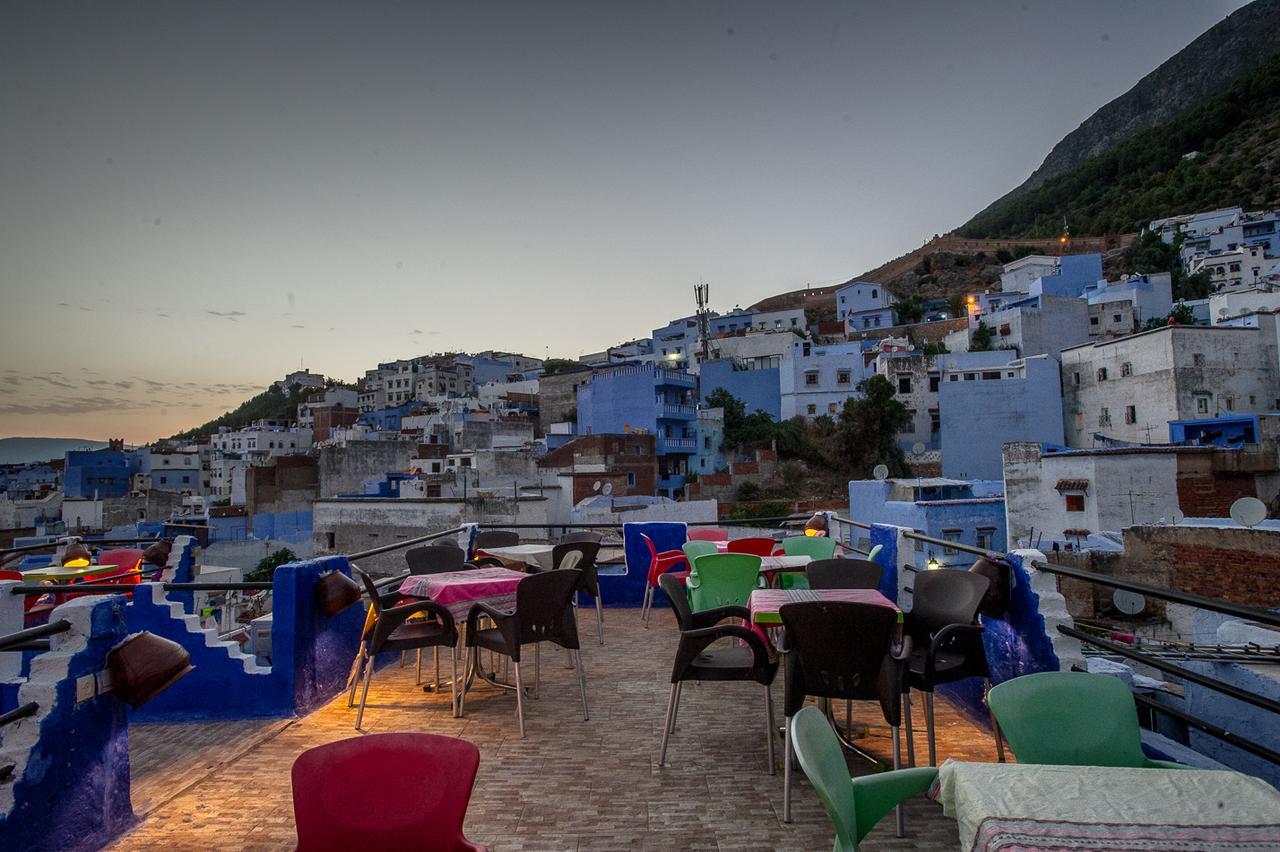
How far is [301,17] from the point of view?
13.1 m

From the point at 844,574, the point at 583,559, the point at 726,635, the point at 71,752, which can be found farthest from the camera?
the point at 583,559

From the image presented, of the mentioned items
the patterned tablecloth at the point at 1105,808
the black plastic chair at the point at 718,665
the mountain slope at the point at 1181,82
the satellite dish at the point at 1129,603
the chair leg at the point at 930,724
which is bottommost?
the satellite dish at the point at 1129,603

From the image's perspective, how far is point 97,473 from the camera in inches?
2062

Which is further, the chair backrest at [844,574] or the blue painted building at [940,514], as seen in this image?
the blue painted building at [940,514]

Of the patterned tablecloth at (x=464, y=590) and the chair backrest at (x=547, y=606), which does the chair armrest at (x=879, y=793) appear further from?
the patterned tablecloth at (x=464, y=590)

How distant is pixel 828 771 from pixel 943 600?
2928 millimetres

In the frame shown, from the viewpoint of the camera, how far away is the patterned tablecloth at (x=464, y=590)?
515cm

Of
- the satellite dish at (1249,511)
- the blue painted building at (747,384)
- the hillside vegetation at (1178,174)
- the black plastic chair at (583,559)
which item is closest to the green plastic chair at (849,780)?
the black plastic chair at (583,559)

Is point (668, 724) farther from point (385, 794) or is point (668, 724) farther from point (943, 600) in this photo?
point (385, 794)

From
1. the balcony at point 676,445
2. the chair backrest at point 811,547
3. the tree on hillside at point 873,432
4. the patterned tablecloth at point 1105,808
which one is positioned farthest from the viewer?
the balcony at point 676,445

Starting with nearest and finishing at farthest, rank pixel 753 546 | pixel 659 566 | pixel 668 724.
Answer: pixel 668 724
pixel 753 546
pixel 659 566

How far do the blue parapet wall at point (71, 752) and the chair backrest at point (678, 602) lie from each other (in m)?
2.89

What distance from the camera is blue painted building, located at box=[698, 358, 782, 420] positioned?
4284 centimetres

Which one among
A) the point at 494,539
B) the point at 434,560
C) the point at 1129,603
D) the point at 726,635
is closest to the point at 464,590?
the point at 434,560
